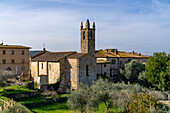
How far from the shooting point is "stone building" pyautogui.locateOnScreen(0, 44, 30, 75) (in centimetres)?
4347

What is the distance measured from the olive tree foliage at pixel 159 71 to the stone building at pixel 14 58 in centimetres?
2907

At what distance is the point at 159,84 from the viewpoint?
1390 inches

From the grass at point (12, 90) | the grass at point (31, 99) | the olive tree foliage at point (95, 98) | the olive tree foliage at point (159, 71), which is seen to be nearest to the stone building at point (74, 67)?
the grass at point (12, 90)

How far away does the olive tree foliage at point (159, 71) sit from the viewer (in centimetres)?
3488

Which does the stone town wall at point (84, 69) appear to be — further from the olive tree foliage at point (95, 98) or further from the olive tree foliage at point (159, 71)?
the olive tree foliage at point (159, 71)

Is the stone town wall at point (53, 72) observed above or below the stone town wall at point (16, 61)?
below

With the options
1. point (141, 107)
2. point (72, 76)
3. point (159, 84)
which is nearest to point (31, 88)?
point (72, 76)

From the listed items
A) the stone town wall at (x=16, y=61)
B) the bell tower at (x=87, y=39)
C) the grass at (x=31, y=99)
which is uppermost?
the bell tower at (x=87, y=39)

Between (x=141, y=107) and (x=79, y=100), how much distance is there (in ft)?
23.4

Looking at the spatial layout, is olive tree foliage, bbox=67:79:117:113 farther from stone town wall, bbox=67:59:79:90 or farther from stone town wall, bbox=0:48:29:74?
stone town wall, bbox=0:48:29:74

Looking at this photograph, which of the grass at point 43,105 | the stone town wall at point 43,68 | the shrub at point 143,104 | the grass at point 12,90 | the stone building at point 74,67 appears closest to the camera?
the shrub at point 143,104

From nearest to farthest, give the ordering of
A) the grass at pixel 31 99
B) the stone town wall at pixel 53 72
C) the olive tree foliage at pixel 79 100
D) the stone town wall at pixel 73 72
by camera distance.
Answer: the olive tree foliage at pixel 79 100, the grass at pixel 31 99, the stone town wall at pixel 73 72, the stone town wall at pixel 53 72

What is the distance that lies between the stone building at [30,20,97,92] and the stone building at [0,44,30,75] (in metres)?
11.8

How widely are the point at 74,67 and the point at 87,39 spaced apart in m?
6.50
